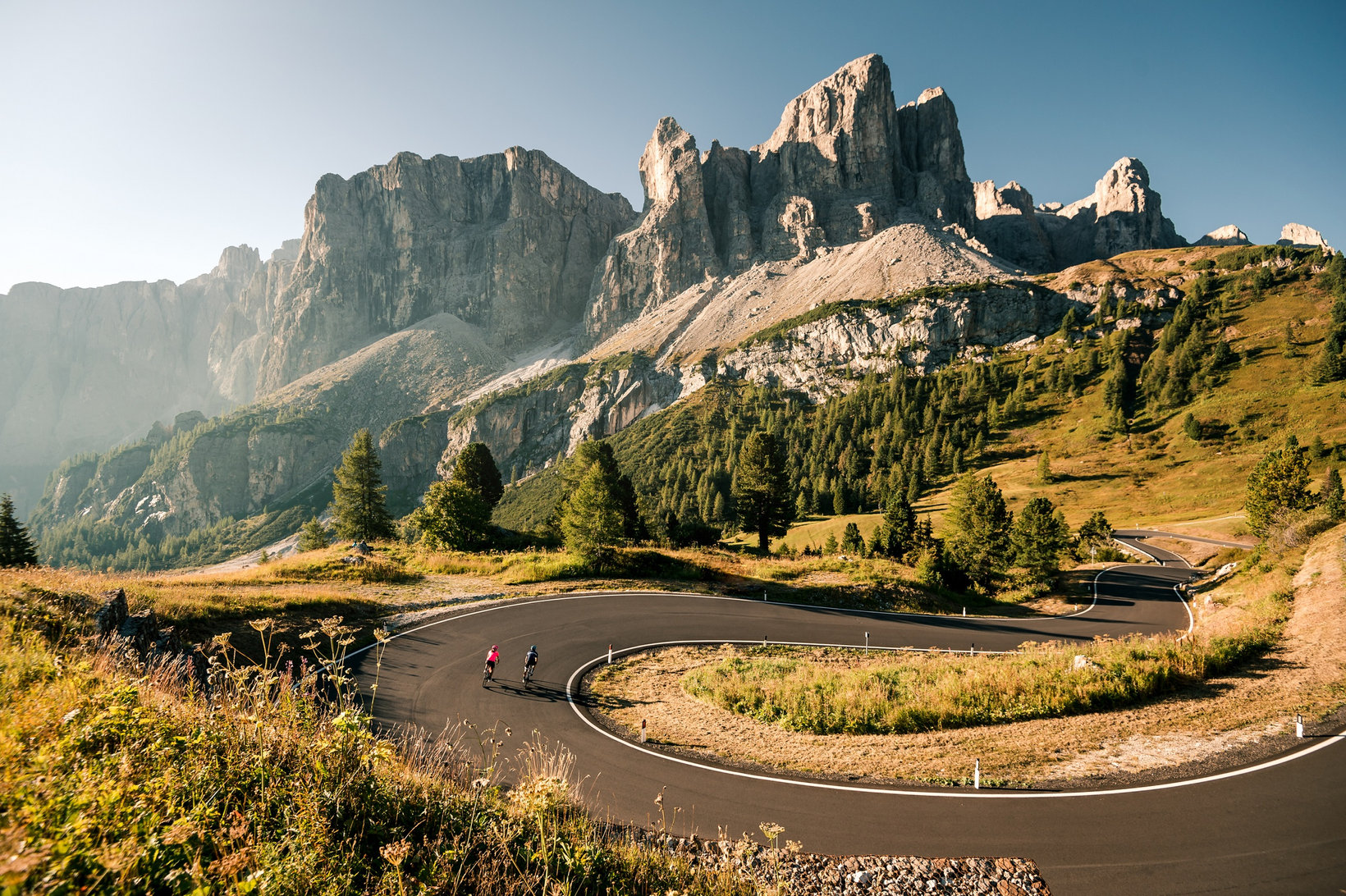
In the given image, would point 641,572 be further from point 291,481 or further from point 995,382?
point 291,481

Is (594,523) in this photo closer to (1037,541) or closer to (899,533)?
(899,533)

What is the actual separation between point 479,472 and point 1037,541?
164 feet

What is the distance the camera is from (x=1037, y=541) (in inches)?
1484

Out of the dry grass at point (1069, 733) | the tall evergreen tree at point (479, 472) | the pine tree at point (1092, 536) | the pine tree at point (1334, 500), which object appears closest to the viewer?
the dry grass at point (1069, 733)

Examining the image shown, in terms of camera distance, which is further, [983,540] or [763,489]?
[763,489]

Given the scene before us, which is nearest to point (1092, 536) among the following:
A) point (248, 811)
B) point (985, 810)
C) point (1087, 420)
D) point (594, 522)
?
point (1087, 420)

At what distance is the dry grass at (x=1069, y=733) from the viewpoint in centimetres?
987

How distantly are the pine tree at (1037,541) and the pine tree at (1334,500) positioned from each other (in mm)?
13089

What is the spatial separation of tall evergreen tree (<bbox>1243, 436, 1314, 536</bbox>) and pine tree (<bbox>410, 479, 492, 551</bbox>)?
56267 mm

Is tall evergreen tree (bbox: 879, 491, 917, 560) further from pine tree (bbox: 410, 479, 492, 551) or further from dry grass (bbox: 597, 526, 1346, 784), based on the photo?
pine tree (bbox: 410, 479, 492, 551)

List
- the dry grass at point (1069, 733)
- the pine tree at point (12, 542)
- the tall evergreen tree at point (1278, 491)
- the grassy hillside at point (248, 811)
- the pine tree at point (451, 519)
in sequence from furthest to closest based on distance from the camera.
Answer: the pine tree at point (451, 519) → the pine tree at point (12, 542) → the tall evergreen tree at point (1278, 491) → the dry grass at point (1069, 733) → the grassy hillside at point (248, 811)

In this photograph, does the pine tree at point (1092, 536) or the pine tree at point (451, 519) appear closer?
the pine tree at point (451, 519)

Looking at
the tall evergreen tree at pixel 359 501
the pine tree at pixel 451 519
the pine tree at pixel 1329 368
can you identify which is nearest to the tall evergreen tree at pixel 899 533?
the pine tree at pixel 451 519

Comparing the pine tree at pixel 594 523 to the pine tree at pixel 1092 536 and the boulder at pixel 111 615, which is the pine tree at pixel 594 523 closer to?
the boulder at pixel 111 615
